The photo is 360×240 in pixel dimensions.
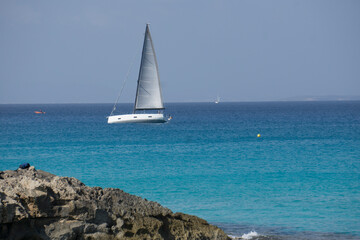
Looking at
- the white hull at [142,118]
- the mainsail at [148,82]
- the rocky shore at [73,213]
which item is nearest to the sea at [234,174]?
the rocky shore at [73,213]

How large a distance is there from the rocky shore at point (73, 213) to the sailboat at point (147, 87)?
49922 mm

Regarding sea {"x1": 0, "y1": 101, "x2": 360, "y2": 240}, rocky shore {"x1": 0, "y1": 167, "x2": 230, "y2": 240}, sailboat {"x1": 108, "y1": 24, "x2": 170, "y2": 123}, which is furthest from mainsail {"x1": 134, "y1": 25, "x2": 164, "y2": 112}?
rocky shore {"x1": 0, "y1": 167, "x2": 230, "y2": 240}

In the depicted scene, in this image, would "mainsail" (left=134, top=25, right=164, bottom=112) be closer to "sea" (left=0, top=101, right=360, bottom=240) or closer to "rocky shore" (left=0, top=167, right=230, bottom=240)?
"sea" (left=0, top=101, right=360, bottom=240)

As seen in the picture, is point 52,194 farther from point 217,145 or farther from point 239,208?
point 217,145

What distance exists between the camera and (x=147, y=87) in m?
61.3

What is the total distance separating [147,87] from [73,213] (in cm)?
5241

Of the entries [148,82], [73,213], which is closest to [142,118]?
[148,82]

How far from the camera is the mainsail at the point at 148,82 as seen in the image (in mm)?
59469

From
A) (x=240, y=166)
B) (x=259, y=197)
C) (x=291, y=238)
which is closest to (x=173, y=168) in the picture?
(x=240, y=166)

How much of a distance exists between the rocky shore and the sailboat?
49922 mm

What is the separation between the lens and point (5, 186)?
910cm

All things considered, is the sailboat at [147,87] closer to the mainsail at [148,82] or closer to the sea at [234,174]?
the mainsail at [148,82]

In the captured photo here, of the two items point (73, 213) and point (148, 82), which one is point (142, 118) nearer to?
point (148, 82)

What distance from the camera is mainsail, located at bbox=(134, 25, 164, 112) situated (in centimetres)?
5947
